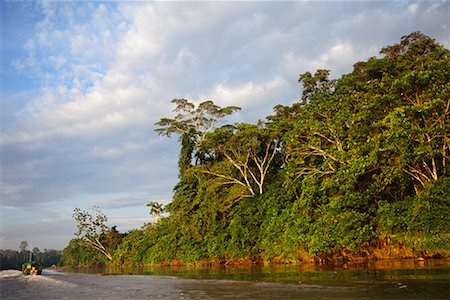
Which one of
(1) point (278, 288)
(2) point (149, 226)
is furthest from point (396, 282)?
(2) point (149, 226)

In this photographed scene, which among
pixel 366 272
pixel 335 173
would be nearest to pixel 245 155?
pixel 335 173

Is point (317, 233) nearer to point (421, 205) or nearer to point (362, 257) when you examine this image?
point (362, 257)

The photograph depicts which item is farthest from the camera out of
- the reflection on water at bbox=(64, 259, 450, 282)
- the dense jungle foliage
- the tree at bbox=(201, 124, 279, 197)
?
the tree at bbox=(201, 124, 279, 197)

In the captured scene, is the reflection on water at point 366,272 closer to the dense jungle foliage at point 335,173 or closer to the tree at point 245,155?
the dense jungle foliage at point 335,173

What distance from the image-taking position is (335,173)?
20.2m

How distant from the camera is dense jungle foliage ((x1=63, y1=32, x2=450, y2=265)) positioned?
16.2 meters

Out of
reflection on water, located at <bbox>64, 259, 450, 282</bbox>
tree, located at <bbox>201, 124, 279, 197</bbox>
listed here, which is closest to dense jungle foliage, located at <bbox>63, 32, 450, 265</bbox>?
tree, located at <bbox>201, 124, 279, 197</bbox>

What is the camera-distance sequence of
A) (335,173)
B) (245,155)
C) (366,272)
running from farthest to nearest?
(245,155) < (335,173) < (366,272)

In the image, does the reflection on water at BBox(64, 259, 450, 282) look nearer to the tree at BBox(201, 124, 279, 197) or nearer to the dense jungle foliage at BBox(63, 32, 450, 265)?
the dense jungle foliage at BBox(63, 32, 450, 265)

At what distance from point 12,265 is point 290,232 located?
62.9 meters

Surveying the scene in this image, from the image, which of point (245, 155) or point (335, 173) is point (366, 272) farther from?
point (245, 155)

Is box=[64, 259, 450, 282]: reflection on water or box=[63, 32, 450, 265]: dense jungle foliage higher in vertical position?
box=[63, 32, 450, 265]: dense jungle foliage

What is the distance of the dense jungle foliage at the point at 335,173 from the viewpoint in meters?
16.2

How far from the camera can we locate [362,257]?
2014 cm
